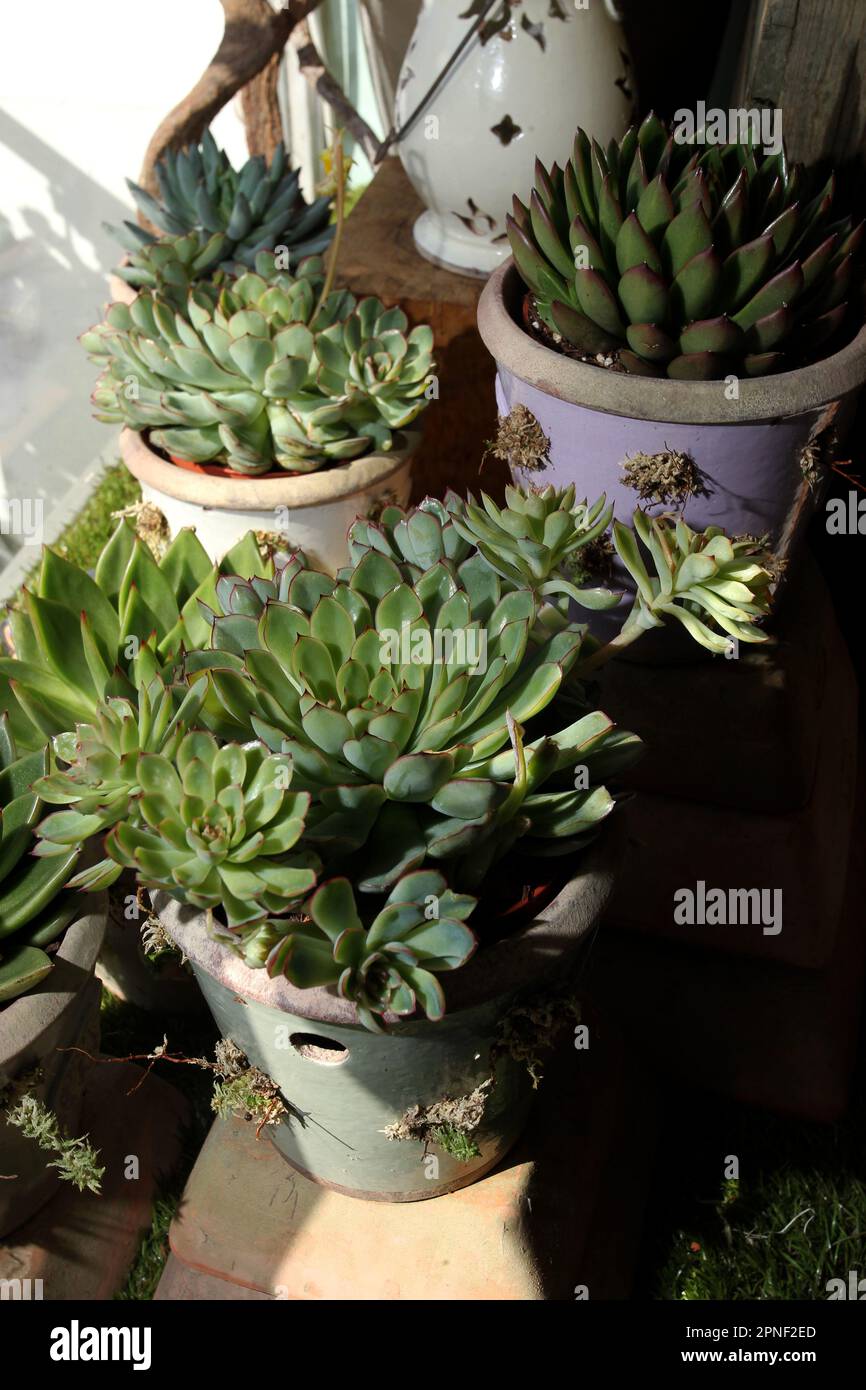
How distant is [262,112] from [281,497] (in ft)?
5.87

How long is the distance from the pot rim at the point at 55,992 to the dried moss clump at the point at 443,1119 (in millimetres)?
279

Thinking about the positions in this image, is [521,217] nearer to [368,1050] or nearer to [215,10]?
[368,1050]

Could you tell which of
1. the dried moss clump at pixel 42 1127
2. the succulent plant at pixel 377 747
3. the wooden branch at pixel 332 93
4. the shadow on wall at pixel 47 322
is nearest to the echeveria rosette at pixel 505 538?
the succulent plant at pixel 377 747

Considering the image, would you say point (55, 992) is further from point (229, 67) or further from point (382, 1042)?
point (229, 67)

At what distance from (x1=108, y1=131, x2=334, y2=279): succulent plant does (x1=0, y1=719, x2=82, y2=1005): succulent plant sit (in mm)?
843

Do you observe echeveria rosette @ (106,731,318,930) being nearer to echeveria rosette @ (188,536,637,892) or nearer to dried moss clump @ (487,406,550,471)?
echeveria rosette @ (188,536,637,892)

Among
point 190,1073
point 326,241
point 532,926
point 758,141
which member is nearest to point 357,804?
point 532,926

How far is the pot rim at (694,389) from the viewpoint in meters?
1.01

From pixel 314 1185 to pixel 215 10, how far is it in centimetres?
232

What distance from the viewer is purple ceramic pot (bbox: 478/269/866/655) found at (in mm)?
1018

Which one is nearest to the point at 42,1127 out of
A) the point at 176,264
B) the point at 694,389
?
the point at 694,389

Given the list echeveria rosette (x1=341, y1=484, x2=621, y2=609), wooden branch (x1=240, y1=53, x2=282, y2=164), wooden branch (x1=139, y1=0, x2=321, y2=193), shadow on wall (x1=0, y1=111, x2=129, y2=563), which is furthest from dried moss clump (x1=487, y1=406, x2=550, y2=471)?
wooden branch (x1=240, y1=53, x2=282, y2=164)

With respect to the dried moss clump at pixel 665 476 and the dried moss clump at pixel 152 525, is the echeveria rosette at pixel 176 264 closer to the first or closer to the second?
Result: the dried moss clump at pixel 152 525

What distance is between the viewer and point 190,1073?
4.58 feet
